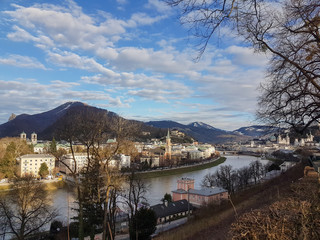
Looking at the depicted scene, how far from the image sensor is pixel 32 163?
33750mm

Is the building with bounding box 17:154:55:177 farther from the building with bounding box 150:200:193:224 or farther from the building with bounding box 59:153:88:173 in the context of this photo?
the building with bounding box 150:200:193:224

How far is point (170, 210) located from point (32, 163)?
25.1 m

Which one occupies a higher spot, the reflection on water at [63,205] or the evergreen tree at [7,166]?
the evergreen tree at [7,166]

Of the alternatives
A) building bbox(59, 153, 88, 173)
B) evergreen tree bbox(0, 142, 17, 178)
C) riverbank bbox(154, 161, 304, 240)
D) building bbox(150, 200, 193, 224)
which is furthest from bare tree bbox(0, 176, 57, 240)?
evergreen tree bbox(0, 142, 17, 178)

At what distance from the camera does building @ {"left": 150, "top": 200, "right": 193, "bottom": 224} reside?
15812mm

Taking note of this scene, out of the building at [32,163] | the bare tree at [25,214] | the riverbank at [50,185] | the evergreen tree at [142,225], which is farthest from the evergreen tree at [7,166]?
the evergreen tree at [142,225]

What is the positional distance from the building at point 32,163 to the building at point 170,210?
21.2 m

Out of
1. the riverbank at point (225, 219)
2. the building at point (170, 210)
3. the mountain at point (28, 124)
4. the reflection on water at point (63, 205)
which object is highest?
the mountain at point (28, 124)

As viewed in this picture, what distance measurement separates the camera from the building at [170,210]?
51.9 feet

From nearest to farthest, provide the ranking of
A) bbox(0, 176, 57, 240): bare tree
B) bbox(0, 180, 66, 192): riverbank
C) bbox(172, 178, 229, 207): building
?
bbox(0, 176, 57, 240): bare tree, bbox(172, 178, 229, 207): building, bbox(0, 180, 66, 192): riverbank

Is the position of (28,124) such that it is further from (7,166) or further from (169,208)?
(169,208)

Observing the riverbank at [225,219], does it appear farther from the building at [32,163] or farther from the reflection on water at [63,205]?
the building at [32,163]

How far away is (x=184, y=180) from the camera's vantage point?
22.9 meters

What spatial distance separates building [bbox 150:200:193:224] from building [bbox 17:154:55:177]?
69.5 ft
